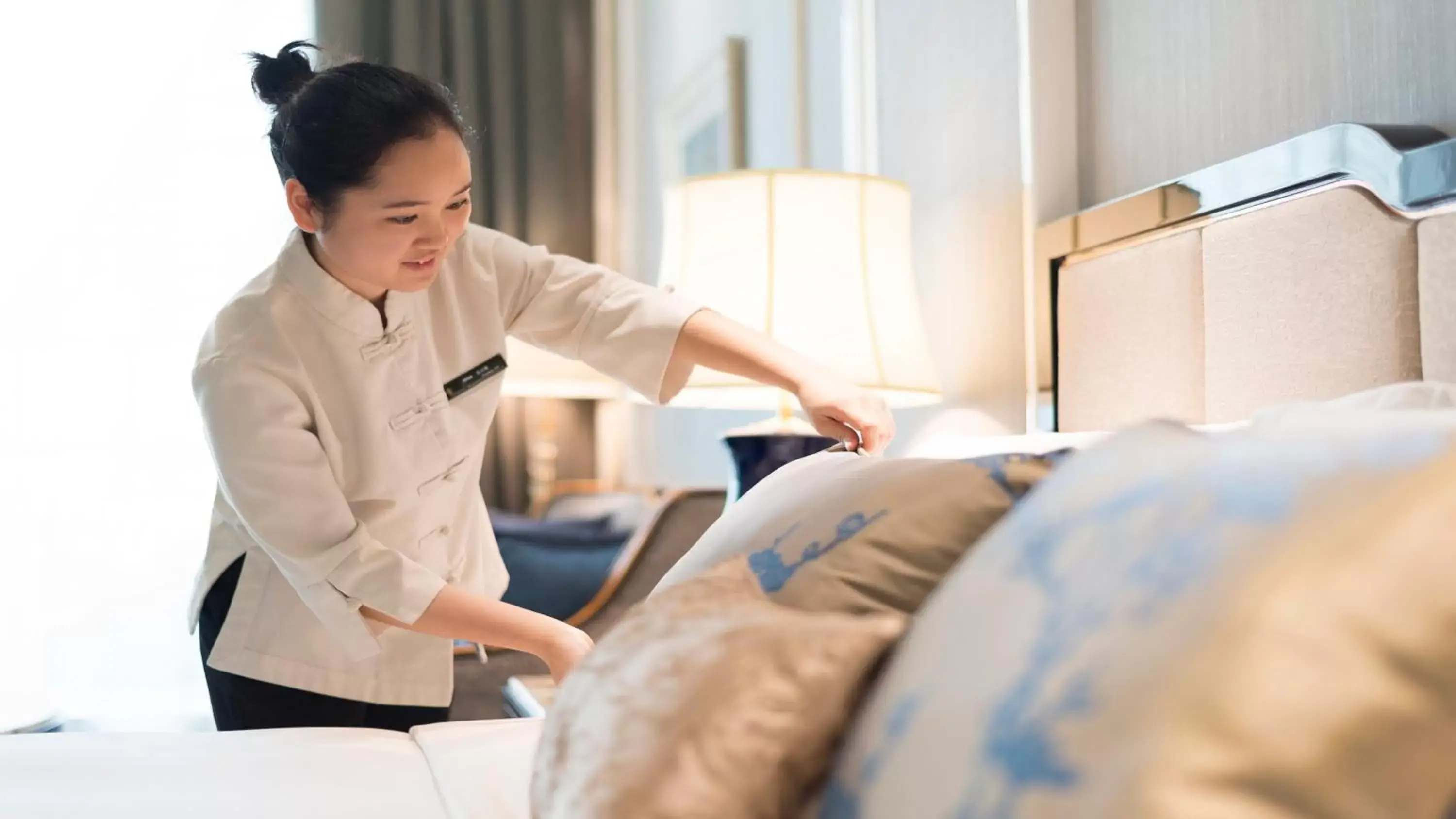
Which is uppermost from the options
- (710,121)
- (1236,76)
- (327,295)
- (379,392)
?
(710,121)

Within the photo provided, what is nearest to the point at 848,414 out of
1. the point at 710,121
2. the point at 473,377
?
the point at 473,377

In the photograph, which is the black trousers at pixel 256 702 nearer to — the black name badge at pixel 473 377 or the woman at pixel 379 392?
the woman at pixel 379 392

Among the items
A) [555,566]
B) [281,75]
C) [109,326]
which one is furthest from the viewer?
[109,326]

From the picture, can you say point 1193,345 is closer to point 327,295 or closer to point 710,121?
point 327,295

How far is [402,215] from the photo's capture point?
132 centimetres

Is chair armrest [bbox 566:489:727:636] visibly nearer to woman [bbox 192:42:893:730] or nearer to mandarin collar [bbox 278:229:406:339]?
woman [bbox 192:42:893:730]

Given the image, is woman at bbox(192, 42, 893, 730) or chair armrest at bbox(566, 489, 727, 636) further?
chair armrest at bbox(566, 489, 727, 636)

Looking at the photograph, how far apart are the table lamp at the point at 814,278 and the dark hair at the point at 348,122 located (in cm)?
52

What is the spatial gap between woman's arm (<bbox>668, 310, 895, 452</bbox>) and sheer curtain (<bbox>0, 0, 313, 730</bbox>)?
8.66 ft

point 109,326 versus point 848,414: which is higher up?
point 109,326

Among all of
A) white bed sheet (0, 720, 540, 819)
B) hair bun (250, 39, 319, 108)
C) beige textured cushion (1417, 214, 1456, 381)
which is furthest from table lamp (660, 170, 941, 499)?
beige textured cushion (1417, 214, 1456, 381)

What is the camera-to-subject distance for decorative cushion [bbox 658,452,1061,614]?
0.69 m

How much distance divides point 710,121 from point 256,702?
2280mm

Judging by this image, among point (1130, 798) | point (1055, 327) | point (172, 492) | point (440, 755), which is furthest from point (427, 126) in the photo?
point (172, 492)
